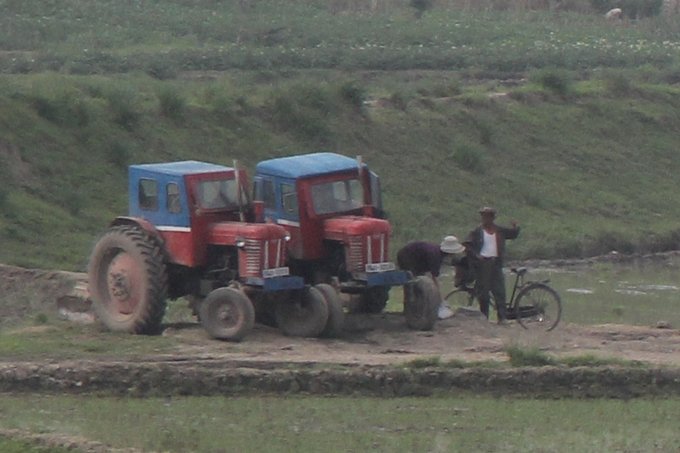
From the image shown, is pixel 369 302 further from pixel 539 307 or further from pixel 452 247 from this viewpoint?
pixel 539 307

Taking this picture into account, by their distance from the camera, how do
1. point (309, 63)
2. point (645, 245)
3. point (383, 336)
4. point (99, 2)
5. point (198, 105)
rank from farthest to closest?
1. point (99, 2)
2. point (309, 63)
3. point (198, 105)
4. point (645, 245)
5. point (383, 336)

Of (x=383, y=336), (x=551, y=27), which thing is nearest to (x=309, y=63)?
(x=551, y=27)

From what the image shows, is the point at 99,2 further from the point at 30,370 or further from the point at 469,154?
the point at 30,370

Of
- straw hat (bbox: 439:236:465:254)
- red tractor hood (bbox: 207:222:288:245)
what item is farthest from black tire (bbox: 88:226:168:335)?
straw hat (bbox: 439:236:465:254)

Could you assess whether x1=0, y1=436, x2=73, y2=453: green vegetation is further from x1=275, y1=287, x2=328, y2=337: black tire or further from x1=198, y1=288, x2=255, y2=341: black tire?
x1=275, y1=287, x2=328, y2=337: black tire

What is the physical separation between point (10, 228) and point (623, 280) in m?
11.5

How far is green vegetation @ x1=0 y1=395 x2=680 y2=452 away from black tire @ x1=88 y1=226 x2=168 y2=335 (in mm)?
3259

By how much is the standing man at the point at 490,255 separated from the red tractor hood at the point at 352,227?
1.49 metres

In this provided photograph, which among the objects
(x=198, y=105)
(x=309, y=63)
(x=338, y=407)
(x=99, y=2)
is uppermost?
(x=99, y=2)

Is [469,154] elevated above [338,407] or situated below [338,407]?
above

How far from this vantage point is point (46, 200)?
31.1 m

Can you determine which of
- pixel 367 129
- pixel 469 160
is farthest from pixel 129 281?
pixel 367 129

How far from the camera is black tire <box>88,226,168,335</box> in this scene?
18.6 meters

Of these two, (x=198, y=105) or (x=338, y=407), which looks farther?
(x=198, y=105)
